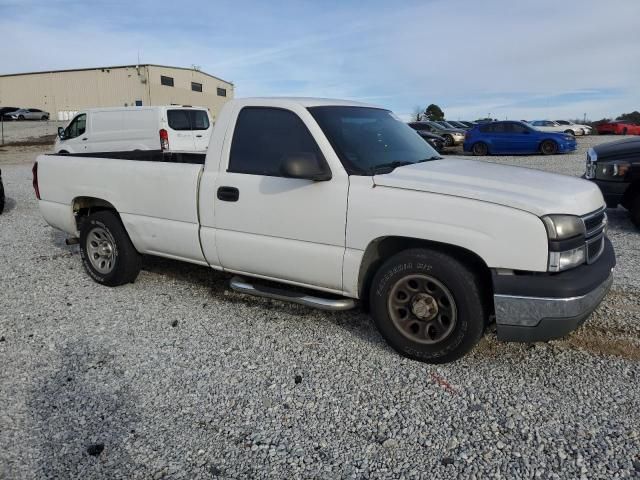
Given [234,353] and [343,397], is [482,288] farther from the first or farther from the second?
[234,353]

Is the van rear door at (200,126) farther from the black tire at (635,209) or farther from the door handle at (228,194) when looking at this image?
the door handle at (228,194)

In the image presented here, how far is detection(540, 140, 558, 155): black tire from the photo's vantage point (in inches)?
800

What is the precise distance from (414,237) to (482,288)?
55 centimetres

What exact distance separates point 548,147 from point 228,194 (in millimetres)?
19622

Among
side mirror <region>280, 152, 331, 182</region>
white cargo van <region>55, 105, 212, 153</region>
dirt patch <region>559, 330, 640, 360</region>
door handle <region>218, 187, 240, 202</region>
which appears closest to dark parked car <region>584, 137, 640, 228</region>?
dirt patch <region>559, 330, 640, 360</region>

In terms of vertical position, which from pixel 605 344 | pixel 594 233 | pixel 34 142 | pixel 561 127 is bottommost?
pixel 34 142

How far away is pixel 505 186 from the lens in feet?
10.6

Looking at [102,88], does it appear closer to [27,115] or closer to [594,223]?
[27,115]

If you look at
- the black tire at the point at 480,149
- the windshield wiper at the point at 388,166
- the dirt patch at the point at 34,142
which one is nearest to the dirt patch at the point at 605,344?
the windshield wiper at the point at 388,166

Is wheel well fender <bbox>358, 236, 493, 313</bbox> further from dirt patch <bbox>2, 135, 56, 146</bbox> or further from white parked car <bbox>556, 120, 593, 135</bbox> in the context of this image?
white parked car <bbox>556, 120, 593, 135</bbox>

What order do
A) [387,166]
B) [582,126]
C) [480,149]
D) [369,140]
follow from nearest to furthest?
1. [387,166]
2. [369,140]
3. [480,149]
4. [582,126]

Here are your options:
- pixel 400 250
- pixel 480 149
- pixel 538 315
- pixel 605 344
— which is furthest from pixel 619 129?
pixel 538 315

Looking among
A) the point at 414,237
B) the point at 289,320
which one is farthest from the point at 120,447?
the point at 414,237

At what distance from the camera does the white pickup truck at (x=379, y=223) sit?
3.03 m
